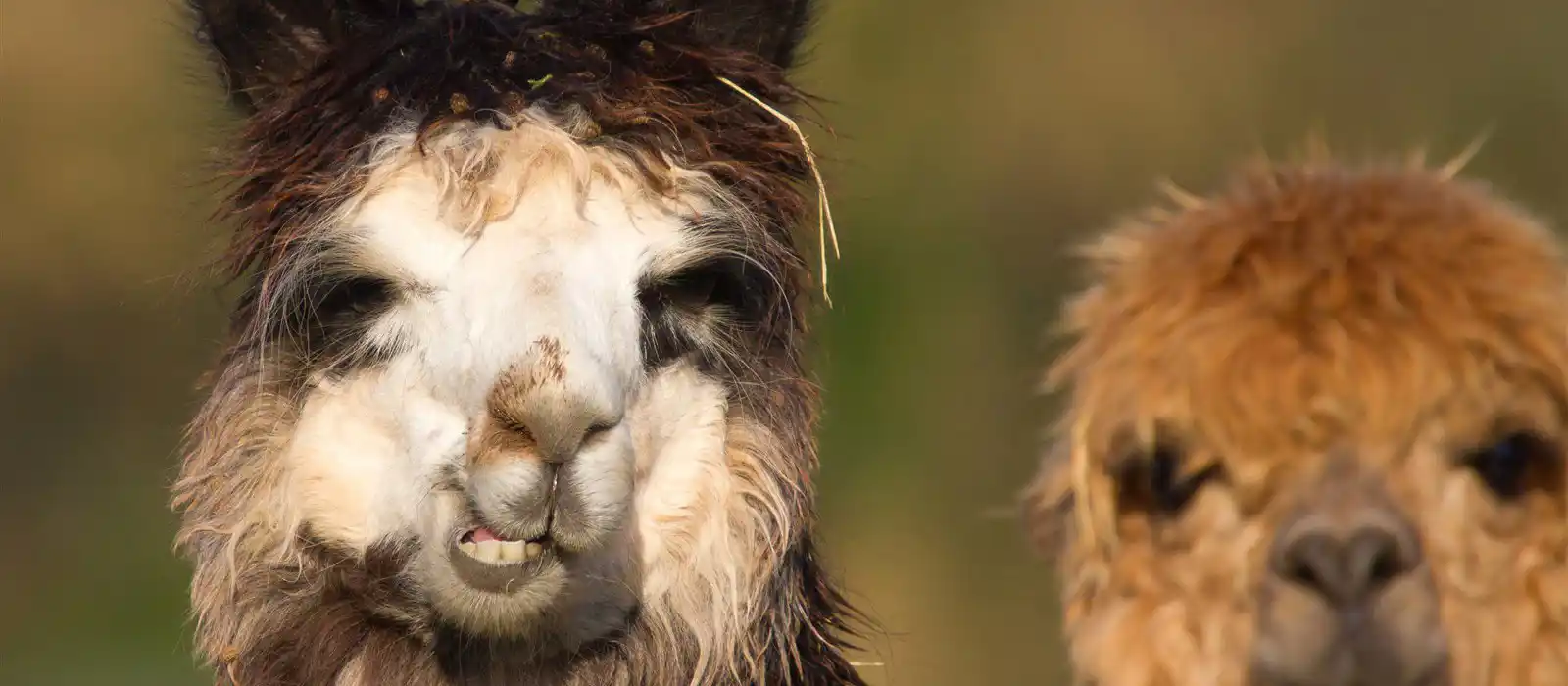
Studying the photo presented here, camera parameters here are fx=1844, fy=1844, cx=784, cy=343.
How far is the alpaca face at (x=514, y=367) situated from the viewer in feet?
8.19

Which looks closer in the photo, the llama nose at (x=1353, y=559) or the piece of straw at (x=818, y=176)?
the llama nose at (x=1353, y=559)

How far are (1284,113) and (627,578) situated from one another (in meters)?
5.76

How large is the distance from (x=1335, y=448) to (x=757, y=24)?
4.60ft

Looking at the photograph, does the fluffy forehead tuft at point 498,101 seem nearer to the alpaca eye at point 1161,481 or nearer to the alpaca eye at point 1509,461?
the alpaca eye at point 1161,481

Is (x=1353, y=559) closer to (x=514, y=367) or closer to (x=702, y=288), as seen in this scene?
(x=514, y=367)

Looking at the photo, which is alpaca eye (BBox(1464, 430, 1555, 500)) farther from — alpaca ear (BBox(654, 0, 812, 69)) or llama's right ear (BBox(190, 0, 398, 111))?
llama's right ear (BBox(190, 0, 398, 111))

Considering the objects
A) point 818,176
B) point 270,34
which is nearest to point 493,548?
point 818,176

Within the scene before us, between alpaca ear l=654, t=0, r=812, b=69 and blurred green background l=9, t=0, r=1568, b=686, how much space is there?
4.02 meters

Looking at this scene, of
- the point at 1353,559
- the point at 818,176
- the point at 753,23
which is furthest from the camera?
the point at 753,23

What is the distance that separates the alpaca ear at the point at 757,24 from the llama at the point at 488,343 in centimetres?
7

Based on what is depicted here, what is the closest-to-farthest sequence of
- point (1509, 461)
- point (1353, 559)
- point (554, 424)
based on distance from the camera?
point (1353, 559), point (1509, 461), point (554, 424)

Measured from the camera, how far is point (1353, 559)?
1.97 metres

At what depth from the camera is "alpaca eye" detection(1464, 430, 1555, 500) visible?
207cm

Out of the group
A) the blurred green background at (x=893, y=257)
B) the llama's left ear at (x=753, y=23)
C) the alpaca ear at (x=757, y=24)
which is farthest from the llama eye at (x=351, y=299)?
the blurred green background at (x=893, y=257)
